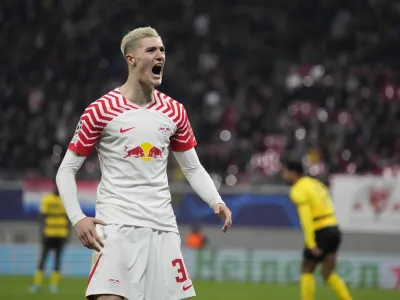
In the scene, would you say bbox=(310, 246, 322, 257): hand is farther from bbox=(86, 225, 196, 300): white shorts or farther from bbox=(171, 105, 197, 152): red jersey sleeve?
bbox=(86, 225, 196, 300): white shorts

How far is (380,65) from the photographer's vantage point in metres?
22.8

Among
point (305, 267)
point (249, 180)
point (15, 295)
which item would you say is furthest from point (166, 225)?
point (249, 180)

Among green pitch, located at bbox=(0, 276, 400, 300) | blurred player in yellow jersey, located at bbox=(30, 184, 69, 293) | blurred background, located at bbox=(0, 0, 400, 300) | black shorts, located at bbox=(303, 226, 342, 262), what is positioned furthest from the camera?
blurred background, located at bbox=(0, 0, 400, 300)

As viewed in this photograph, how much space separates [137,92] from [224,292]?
11406mm

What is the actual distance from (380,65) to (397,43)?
3.04ft

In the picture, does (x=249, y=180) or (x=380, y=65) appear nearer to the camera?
(x=249, y=180)

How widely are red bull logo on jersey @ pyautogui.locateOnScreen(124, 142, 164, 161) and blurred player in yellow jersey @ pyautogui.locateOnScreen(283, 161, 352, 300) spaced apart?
264 inches

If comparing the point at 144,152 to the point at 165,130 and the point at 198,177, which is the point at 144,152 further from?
the point at 198,177

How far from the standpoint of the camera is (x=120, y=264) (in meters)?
5.10

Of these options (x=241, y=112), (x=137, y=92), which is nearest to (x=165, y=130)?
(x=137, y=92)

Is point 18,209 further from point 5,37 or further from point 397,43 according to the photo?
point 397,43

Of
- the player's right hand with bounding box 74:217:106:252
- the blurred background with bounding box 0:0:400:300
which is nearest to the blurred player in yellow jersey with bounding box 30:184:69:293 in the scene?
the blurred background with bounding box 0:0:400:300

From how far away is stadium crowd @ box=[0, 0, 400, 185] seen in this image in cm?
2081

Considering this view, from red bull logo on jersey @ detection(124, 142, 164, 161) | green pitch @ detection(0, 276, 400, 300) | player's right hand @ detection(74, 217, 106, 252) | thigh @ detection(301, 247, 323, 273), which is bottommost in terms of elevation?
green pitch @ detection(0, 276, 400, 300)
